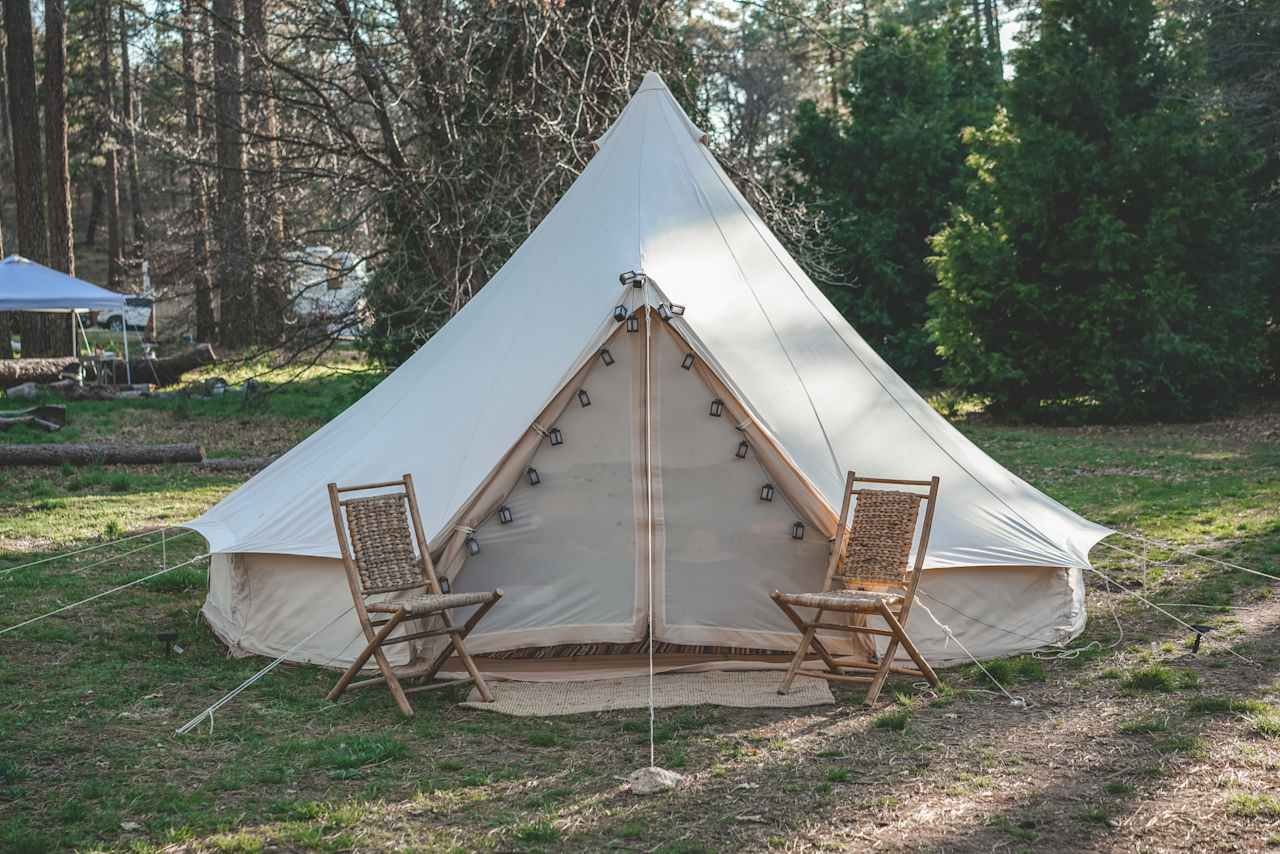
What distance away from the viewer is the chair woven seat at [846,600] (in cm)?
477

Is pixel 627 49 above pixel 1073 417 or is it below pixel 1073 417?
above

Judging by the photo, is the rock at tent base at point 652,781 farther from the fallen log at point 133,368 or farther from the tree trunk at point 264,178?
the fallen log at point 133,368

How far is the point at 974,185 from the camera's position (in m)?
15.1

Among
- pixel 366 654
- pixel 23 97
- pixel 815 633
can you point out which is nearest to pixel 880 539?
pixel 815 633

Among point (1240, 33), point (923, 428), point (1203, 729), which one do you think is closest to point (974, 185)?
point (1240, 33)

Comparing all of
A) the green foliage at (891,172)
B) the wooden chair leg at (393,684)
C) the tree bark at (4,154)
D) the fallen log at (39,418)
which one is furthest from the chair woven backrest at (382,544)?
the tree bark at (4,154)

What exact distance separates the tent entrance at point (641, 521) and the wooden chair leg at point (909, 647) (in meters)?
0.66

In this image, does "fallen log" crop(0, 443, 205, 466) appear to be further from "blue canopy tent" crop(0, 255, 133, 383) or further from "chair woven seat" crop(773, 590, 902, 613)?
"chair woven seat" crop(773, 590, 902, 613)

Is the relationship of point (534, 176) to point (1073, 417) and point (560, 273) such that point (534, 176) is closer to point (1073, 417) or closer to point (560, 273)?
point (560, 273)

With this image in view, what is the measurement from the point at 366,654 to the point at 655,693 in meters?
1.18

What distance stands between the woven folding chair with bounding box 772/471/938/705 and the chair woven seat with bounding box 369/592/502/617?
1.19m

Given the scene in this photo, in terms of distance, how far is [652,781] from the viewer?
13.0ft

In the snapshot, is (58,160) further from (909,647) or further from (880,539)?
(909,647)

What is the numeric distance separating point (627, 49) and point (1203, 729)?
24.9 ft
